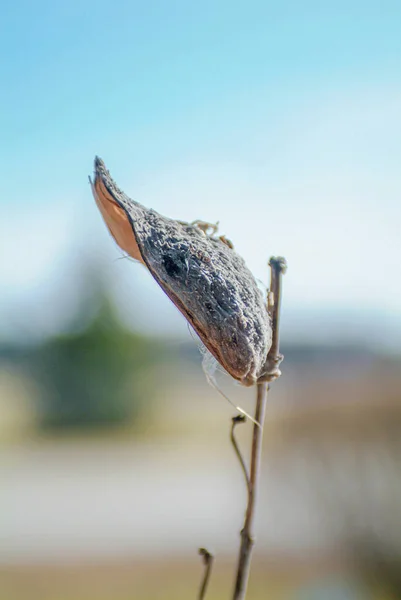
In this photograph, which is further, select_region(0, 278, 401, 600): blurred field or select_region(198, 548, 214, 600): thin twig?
select_region(0, 278, 401, 600): blurred field

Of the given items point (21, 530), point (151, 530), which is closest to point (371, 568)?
point (151, 530)

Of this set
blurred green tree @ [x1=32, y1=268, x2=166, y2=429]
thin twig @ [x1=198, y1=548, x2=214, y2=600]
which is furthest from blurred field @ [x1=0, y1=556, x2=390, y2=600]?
blurred green tree @ [x1=32, y1=268, x2=166, y2=429]

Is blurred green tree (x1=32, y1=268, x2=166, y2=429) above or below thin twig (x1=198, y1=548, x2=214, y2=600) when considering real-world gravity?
above

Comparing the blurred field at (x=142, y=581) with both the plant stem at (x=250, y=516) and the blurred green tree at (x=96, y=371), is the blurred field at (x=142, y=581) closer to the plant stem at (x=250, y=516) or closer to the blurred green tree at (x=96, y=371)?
the plant stem at (x=250, y=516)

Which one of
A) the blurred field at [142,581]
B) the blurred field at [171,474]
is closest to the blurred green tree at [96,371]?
the blurred field at [171,474]

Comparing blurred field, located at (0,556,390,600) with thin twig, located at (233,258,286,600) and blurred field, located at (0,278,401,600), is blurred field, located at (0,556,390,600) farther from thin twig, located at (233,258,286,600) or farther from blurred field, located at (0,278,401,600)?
thin twig, located at (233,258,286,600)

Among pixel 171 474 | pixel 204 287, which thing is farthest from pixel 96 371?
pixel 204 287
